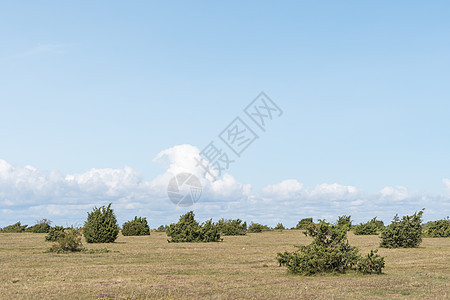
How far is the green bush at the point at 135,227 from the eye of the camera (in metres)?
69.4

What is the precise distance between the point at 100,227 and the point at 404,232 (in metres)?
28.6

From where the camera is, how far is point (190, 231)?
164 feet

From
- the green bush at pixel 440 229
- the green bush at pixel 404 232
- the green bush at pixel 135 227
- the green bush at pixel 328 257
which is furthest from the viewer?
the green bush at pixel 135 227

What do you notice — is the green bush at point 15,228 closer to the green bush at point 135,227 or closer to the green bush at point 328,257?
the green bush at point 135,227

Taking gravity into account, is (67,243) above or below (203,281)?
above

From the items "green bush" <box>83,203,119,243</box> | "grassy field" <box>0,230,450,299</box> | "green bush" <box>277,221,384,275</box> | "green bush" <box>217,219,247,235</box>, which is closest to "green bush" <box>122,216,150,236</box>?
"green bush" <box>217,219,247,235</box>

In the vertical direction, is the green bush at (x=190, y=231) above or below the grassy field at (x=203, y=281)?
above

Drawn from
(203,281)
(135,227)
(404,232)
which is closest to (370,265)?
(203,281)

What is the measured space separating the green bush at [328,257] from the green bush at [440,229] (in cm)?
4834

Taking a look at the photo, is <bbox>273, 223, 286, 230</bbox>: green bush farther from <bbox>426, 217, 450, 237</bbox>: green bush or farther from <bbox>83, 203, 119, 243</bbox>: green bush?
<bbox>83, 203, 119, 243</bbox>: green bush

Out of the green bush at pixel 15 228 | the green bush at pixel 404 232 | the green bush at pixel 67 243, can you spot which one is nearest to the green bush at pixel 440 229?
the green bush at pixel 404 232

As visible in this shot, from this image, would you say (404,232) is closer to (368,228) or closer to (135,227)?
(368,228)

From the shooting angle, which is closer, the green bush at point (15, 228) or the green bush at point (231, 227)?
the green bush at point (231, 227)

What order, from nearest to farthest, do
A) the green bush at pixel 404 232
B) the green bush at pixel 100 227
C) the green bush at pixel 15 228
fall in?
the green bush at pixel 404 232 < the green bush at pixel 100 227 < the green bush at pixel 15 228
